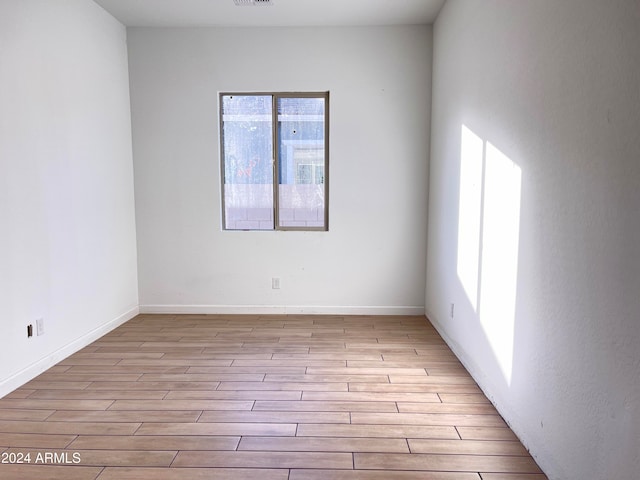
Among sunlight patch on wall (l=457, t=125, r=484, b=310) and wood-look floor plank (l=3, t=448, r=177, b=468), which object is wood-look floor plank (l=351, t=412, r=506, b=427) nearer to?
sunlight patch on wall (l=457, t=125, r=484, b=310)

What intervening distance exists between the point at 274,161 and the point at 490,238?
97.6 inches

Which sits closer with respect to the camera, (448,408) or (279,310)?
(448,408)

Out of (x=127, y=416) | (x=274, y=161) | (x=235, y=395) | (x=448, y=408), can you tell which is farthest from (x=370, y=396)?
(x=274, y=161)

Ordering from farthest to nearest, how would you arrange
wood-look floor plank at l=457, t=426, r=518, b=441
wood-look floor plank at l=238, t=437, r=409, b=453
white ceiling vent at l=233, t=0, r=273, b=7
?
1. white ceiling vent at l=233, t=0, r=273, b=7
2. wood-look floor plank at l=457, t=426, r=518, b=441
3. wood-look floor plank at l=238, t=437, r=409, b=453

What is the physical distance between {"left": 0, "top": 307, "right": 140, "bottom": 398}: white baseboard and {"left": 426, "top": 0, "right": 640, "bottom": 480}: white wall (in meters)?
2.93

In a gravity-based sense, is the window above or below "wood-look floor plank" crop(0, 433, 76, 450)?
above

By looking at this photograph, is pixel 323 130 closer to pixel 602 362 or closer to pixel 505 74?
pixel 505 74

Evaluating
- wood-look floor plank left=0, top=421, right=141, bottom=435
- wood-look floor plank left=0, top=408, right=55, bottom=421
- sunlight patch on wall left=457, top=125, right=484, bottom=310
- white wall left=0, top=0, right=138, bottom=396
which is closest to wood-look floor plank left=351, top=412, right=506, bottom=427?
sunlight patch on wall left=457, top=125, right=484, bottom=310

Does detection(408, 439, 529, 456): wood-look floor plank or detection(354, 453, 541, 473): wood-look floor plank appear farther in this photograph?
detection(408, 439, 529, 456): wood-look floor plank

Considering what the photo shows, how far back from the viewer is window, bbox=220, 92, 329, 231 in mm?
4395

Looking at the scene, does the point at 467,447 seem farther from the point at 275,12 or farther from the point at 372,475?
the point at 275,12

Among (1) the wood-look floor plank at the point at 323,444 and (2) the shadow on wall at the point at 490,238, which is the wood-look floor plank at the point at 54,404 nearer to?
(1) the wood-look floor plank at the point at 323,444

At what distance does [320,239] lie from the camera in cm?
443

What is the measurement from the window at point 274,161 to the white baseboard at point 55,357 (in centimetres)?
142
